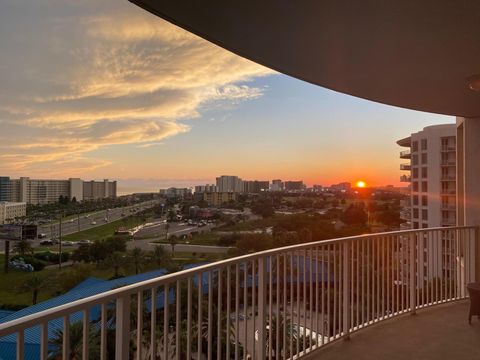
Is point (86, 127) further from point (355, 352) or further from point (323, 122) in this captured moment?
point (355, 352)

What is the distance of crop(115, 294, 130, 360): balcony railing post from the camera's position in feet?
5.44

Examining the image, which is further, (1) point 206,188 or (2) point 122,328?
(1) point 206,188

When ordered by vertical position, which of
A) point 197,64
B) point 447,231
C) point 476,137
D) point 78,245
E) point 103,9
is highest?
point 103,9

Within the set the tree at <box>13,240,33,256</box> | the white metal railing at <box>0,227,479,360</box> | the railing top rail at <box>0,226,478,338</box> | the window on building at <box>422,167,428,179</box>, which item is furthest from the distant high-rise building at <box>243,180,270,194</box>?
the window on building at <box>422,167,428,179</box>

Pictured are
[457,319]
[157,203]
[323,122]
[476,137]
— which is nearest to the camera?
[457,319]

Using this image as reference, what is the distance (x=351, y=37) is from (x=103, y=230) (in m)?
18.9

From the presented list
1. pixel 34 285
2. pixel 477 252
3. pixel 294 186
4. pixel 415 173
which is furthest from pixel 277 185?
pixel 415 173

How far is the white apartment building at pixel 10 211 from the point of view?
29.3 ft

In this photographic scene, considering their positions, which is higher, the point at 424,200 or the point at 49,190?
the point at 49,190

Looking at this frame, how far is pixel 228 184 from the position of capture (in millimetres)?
20406

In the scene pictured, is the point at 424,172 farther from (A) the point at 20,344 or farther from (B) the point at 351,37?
(A) the point at 20,344

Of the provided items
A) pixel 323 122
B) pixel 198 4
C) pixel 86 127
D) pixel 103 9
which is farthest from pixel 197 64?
pixel 86 127

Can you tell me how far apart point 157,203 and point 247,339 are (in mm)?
16672

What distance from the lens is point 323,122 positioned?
2091 cm
